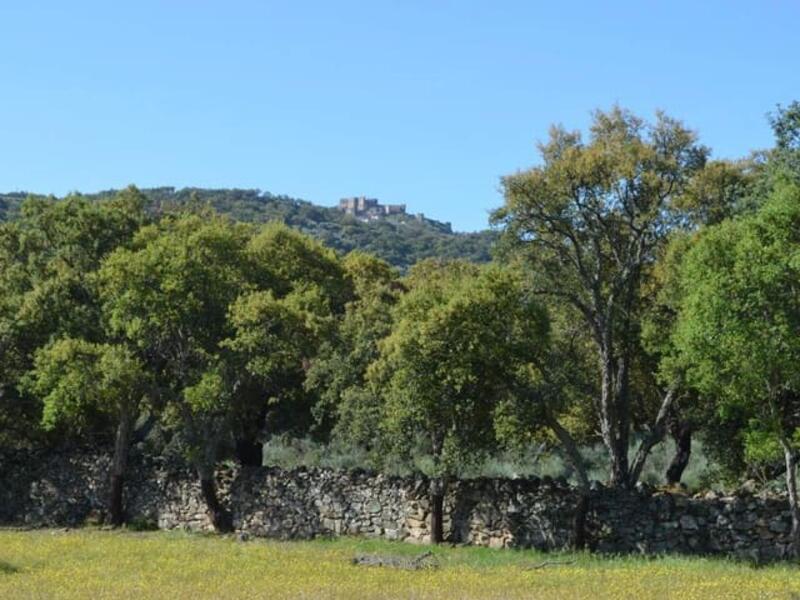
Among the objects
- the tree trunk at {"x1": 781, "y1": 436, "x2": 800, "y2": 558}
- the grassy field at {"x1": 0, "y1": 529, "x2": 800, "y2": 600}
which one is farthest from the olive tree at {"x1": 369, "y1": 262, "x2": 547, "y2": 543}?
the tree trunk at {"x1": 781, "y1": 436, "x2": 800, "y2": 558}

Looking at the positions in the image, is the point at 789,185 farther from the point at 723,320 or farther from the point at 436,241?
the point at 436,241

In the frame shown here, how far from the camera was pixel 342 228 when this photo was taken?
156 m

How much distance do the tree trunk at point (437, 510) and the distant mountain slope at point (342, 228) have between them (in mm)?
93596

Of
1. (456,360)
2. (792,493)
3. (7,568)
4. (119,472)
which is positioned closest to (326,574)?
(7,568)

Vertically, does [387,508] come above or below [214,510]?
above

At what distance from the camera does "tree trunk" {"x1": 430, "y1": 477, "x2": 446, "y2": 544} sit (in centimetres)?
2923

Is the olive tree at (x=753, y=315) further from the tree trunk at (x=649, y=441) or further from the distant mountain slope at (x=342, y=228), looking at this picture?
the distant mountain slope at (x=342, y=228)

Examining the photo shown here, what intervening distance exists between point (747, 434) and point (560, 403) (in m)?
5.17

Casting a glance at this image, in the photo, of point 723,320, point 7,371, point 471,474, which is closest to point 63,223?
point 7,371

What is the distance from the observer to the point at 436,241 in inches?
5822

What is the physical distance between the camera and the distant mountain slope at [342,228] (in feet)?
431

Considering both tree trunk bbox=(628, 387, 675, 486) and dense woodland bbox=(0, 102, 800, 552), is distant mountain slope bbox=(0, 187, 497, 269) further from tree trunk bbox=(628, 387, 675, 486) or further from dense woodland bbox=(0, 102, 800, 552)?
tree trunk bbox=(628, 387, 675, 486)

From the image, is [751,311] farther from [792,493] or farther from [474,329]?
[474,329]

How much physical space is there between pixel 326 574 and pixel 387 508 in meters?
10.7
